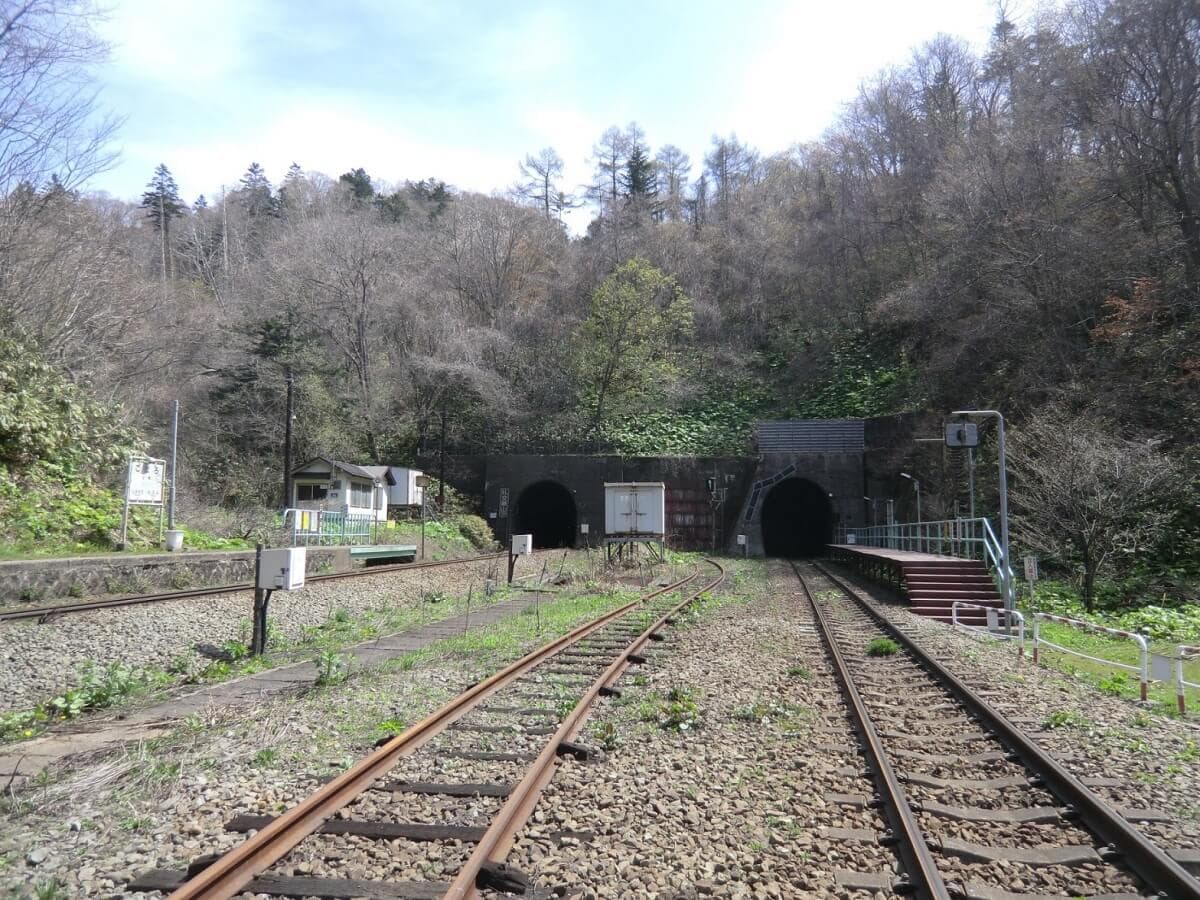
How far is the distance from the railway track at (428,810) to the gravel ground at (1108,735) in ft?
11.7

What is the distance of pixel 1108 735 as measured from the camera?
670 centimetres

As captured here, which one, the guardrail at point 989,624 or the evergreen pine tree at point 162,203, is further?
the evergreen pine tree at point 162,203

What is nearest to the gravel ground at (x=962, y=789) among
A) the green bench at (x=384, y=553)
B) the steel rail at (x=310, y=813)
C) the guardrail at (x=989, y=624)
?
the steel rail at (x=310, y=813)

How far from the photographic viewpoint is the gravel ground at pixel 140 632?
30.0ft

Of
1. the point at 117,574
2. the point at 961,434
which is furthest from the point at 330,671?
the point at 961,434

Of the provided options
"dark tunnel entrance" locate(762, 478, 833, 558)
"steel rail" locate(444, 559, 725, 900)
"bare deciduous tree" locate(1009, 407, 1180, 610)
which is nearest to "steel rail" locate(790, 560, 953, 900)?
"steel rail" locate(444, 559, 725, 900)

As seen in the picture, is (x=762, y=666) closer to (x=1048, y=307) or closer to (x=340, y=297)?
(x=1048, y=307)

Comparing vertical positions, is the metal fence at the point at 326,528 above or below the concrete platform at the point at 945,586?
above

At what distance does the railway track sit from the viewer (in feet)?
12.0

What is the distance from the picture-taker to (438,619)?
13969 mm

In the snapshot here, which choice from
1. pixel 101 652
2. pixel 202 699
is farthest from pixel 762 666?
pixel 101 652

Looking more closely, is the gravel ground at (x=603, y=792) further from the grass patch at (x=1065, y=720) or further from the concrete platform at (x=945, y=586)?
the concrete platform at (x=945, y=586)

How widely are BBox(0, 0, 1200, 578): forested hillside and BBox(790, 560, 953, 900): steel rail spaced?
13.9 m

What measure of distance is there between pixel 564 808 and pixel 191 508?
24.5 metres
